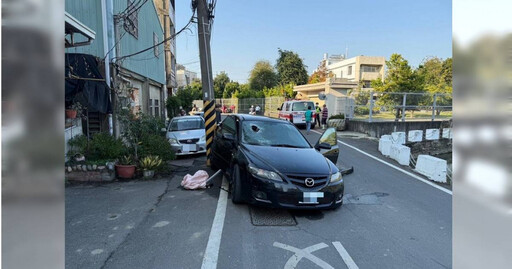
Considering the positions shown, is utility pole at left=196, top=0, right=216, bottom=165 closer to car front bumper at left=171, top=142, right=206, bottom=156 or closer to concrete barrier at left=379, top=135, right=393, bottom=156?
car front bumper at left=171, top=142, right=206, bottom=156

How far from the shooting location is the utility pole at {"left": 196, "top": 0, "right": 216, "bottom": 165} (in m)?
8.62

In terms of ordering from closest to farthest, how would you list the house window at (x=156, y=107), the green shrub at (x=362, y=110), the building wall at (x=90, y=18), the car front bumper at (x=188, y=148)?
the building wall at (x=90, y=18) < the car front bumper at (x=188, y=148) < the green shrub at (x=362, y=110) < the house window at (x=156, y=107)

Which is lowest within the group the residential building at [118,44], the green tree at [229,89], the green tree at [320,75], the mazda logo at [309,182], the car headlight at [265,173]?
the mazda logo at [309,182]

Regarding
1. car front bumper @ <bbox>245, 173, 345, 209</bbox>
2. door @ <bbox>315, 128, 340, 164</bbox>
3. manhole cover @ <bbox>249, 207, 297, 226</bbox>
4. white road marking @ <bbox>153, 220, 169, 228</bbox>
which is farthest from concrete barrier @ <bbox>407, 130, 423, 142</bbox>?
white road marking @ <bbox>153, 220, 169, 228</bbox>

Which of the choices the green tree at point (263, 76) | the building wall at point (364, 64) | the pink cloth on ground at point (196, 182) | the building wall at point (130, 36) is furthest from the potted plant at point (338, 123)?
the building wall at point (364, 64)

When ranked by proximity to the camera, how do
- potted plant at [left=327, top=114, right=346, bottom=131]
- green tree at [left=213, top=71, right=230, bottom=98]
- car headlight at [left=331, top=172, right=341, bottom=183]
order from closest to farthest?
car headlight at [left=331, top=172, right=341, bottom=183]
potted plant at [left=327, top=114, right=346, bottom=131]
green tree at [left=213, top=71, right=230, bottom=98]

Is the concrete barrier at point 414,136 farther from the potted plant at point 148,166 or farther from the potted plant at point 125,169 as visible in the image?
the potted plant at point 125,169

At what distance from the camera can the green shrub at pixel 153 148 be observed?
7.67 meters

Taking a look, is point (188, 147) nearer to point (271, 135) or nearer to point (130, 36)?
point (271, 135)

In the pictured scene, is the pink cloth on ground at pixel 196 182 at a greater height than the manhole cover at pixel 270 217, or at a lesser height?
greater

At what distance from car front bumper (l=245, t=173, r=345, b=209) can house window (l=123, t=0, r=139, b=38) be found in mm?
8387

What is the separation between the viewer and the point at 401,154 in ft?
29.2

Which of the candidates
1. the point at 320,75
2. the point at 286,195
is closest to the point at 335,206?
the point at 286,195

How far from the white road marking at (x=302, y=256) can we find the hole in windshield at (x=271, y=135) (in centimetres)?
242
